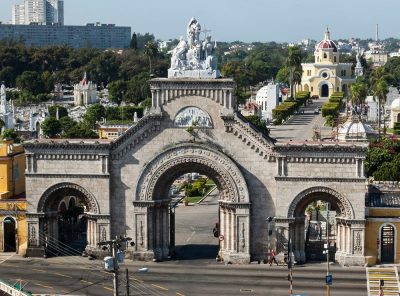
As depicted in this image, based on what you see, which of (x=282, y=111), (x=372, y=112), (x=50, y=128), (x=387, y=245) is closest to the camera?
(x=387, y=245)

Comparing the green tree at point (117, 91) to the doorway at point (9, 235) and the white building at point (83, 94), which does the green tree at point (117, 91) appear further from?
the doorway at point (9, 235)

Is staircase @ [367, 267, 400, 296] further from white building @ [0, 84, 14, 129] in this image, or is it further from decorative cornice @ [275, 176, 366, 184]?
white building @ [0, 84, 14, 129]

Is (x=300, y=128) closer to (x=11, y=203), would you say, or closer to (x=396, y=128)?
(x=396, y=128)

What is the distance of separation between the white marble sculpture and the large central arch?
4.71 meters

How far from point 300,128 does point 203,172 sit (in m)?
86.4

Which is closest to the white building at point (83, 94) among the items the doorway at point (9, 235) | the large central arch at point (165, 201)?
the doorway at point (9, 235)

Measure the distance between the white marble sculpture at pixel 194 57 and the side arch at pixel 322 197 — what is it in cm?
954

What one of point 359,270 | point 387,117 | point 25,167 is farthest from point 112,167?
point 387,117

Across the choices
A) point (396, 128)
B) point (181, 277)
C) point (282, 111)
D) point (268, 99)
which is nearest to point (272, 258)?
point (181, 277)

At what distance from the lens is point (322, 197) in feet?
192

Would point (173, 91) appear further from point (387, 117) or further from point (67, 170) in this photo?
point (387, 117)

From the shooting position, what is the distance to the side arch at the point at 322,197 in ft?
189

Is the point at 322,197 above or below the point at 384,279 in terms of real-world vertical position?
above

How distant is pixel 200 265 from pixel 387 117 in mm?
108605
